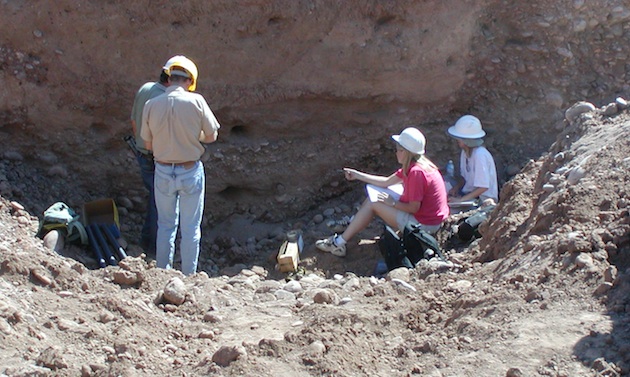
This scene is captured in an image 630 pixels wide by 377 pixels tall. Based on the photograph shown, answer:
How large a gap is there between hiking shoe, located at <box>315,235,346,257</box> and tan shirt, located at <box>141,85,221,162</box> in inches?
66.8

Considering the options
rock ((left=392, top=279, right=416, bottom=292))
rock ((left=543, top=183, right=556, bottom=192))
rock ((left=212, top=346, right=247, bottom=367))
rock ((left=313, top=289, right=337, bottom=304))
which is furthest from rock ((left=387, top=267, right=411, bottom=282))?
rock ((left=212, top=346, right=247, bottom=367))

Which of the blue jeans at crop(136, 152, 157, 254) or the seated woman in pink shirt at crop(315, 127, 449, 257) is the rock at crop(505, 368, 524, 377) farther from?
the blue jeans at crop(136, 152, 157, 254)

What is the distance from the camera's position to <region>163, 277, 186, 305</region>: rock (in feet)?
17.0

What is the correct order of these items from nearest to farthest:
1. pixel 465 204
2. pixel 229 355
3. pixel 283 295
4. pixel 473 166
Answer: pixel 229 355 < pixel 283 295 < pixel 465 204 < pixel 473 166

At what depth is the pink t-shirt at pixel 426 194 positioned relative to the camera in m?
7.39

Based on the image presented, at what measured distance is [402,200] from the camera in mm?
7570

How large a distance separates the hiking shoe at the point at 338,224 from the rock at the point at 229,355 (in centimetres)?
398

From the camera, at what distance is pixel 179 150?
6414mm

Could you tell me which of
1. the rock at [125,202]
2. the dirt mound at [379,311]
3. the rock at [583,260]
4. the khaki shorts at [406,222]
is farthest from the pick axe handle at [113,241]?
the rock at [583,260]

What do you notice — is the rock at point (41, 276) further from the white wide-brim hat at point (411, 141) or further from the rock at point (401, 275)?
the white wide-brim hat at point (411, 141)

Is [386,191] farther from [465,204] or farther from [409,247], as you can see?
[409,247]

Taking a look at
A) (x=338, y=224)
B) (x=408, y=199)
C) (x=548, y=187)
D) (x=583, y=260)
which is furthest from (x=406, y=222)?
(x=583, y=260)

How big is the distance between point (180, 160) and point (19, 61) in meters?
2.37

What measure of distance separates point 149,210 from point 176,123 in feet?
5.22
